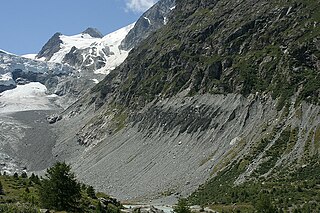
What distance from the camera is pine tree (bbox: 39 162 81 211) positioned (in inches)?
2279

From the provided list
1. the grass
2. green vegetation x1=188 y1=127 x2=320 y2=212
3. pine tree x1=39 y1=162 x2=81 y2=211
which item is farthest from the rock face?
pine tree x1=39 y1=162 x2=81 y2=211

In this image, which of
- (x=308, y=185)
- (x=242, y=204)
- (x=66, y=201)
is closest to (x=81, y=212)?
(x=66, y=201)

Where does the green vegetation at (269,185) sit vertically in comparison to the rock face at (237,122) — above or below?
below

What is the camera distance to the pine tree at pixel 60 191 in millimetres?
57875

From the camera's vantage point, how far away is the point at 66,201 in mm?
59156

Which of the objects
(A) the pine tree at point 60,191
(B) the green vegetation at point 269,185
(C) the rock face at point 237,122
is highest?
(A) the pine tree at point 60,191

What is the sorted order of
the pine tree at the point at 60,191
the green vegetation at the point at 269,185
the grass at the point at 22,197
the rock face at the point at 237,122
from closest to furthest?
the grass at the point at 22,197 < the pine tree at the point at 60,191 < the green vegetation at the point at 269,185 < the rock face at the point at 237,122

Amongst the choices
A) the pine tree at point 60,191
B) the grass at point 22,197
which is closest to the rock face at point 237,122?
the grass at point 22,197

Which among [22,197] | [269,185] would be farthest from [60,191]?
[269,185]

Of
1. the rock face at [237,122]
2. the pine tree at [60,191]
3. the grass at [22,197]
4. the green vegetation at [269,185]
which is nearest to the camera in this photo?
the grass at [22,197]

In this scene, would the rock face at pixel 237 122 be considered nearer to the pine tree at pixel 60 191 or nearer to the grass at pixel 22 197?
the grass at pixel 22 197

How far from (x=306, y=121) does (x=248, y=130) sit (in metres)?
20.4

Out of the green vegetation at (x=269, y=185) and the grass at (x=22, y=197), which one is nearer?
the grass at (x=22, y=197)

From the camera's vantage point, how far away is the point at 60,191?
2336 inches
